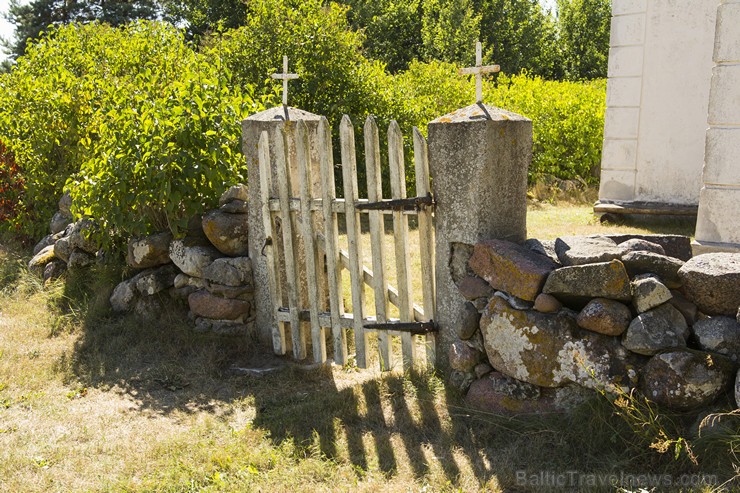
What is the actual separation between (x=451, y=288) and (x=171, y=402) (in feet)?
6.61

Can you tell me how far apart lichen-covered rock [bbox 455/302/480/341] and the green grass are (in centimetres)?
41

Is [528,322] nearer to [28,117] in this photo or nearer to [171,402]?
[171,402]

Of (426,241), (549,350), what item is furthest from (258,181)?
(549,350)

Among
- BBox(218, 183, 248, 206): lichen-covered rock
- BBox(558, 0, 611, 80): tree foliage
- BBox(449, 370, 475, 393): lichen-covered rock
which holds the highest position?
BBox(558, 0, 611, 80): tree foliage

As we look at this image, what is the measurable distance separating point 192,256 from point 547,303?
311cm

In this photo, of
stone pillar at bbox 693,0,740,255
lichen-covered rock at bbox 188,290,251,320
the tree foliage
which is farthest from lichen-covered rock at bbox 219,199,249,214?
the tree foliage

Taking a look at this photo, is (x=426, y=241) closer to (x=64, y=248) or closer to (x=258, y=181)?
(x=258, y=181)

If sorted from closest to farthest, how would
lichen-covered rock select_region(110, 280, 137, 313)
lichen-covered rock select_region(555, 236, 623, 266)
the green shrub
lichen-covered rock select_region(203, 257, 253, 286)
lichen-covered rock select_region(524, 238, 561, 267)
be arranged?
lichen-covered rock select_region(555, 236, 623, 266) → lichen-covered rock select_region(524, 238, 561, 267) → lichen-covered rock select_region(203, 257, 253, 286) → lichen-covered rock select_region(110, 280, 137, 313) → the green shrub

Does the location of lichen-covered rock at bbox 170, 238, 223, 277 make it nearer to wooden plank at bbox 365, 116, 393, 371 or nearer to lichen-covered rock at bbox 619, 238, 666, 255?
wooden plank at bbox 365, 116, 393, 371

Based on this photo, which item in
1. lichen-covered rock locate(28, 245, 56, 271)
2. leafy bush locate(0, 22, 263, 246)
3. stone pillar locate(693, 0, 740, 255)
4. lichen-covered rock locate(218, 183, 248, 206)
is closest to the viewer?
leafy bush locate(0, 22, 263, 246)

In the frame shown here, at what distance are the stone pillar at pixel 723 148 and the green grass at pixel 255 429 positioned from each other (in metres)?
3.87

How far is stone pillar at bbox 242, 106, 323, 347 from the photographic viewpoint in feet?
17.5

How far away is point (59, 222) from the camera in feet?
26.4

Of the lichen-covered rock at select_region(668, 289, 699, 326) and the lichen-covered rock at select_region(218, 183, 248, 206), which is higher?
the lichen-covered rock at select_region(218, 183, 248, 206)
